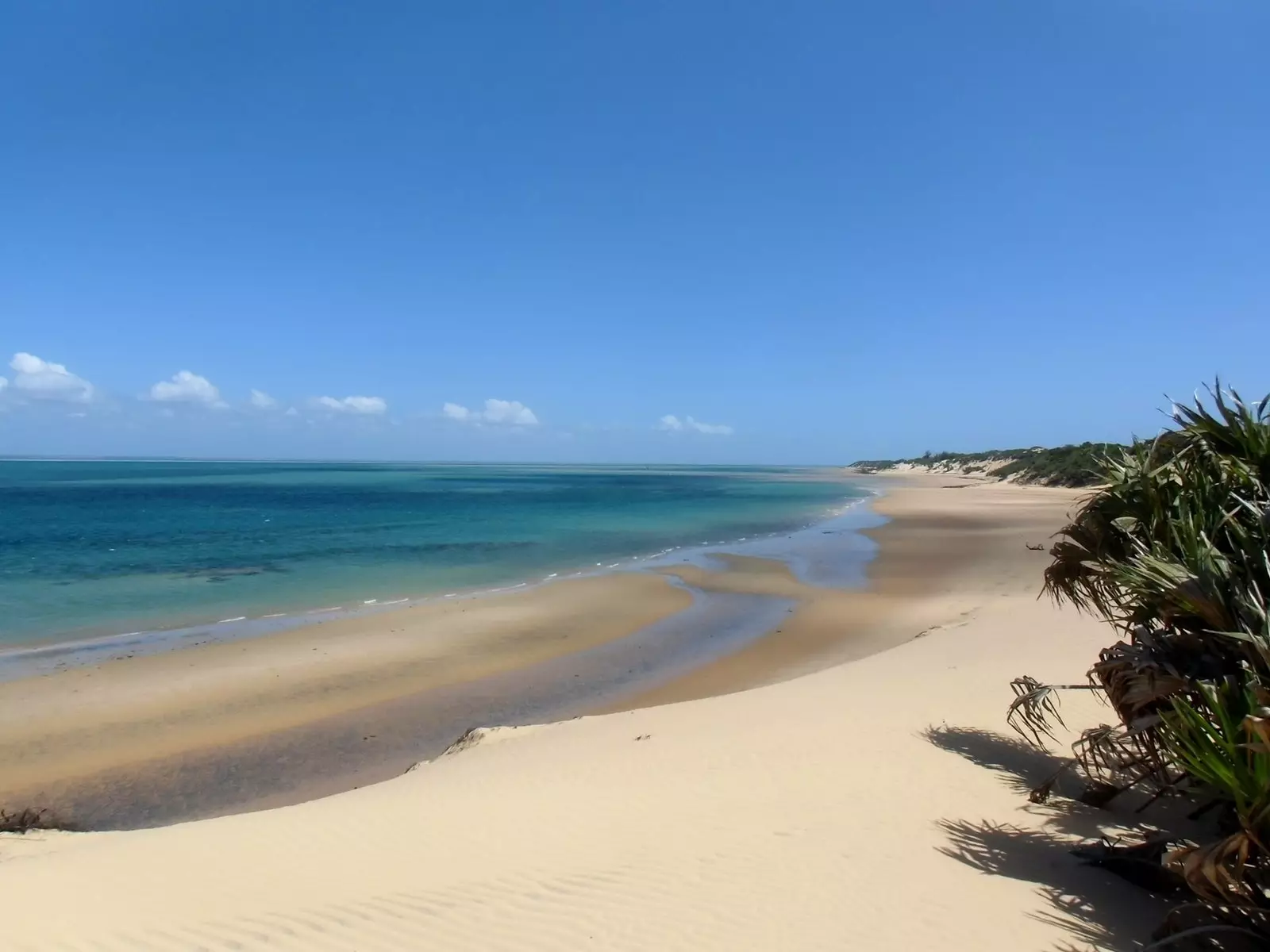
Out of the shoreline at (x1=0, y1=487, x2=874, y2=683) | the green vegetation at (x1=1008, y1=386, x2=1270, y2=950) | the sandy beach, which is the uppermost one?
the green vegetation at (x1=1008, y1=386, x2=1270, y2=950)

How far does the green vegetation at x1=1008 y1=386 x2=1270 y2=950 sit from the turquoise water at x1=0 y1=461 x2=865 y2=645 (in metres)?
17.8

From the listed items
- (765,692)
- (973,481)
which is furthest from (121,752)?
(973,481)

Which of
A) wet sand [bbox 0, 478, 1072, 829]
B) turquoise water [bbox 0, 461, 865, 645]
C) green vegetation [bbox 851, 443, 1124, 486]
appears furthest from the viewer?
green vegetation [bbox 851, 443, 1124, 486]

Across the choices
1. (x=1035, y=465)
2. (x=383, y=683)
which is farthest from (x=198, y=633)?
(x=1035, y=465)

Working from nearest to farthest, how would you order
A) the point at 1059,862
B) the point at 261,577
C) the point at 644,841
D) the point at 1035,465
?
the point at 1059,862 < the point at 644,841 < the point at 261,577 < the point at 1035,465

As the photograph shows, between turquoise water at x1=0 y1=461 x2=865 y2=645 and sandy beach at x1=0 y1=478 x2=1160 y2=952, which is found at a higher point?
sandy beach at x1=0 y1=478 x2=1160 y2=952

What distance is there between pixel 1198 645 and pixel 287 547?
3183cm

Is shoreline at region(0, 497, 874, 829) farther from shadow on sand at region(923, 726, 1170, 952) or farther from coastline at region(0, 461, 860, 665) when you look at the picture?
shadow on sand at region(923, 726, 1170, 952)

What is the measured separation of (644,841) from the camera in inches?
230

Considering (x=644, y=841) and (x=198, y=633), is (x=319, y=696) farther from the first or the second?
(x=644, y=841)

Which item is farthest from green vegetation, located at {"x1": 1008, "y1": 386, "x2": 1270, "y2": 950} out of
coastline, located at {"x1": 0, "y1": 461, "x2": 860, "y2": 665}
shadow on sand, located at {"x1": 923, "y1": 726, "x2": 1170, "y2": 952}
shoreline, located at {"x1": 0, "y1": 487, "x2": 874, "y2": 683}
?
coastline, located at {"x1": 0, "y1": 461, "x2": 860, "y2": 665}

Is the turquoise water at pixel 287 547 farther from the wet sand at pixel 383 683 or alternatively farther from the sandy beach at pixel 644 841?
the sandy beach at pixel 644 841

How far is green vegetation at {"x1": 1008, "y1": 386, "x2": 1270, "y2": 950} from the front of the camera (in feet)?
12.0

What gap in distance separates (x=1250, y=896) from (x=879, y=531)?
109 ft
